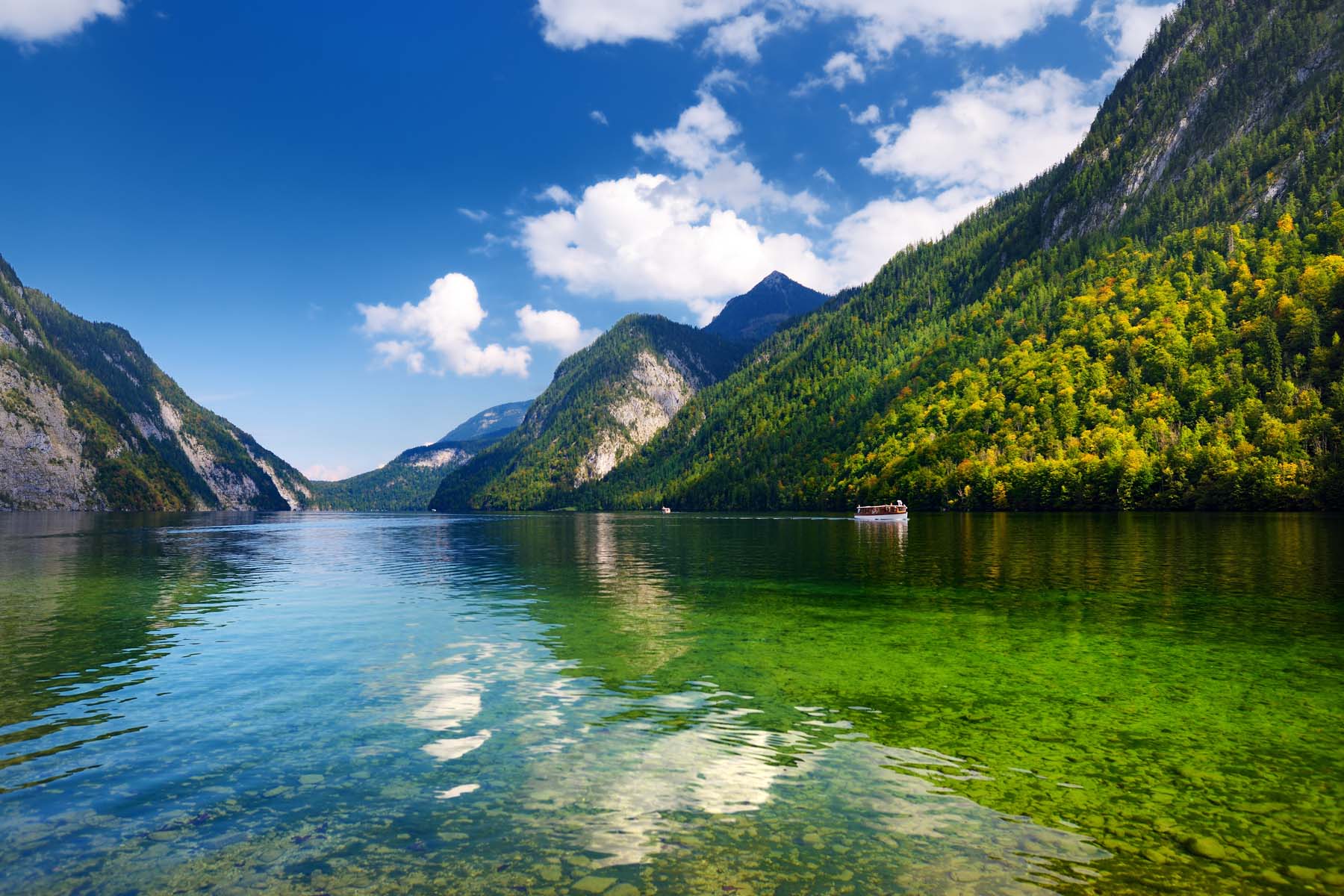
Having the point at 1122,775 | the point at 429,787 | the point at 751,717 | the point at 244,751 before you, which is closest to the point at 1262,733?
the point at 1122,775

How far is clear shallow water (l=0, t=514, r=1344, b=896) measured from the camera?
11.0 meters

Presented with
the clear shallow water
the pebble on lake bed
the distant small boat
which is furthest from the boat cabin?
the pebble on lake bed

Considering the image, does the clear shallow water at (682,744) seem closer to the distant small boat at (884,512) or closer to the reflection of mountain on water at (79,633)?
the reflection of mountain on water at (79,633)

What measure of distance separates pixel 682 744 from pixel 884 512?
16474 cm

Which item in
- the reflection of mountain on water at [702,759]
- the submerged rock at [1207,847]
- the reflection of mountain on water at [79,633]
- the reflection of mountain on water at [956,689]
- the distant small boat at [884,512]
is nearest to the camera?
the submerged rock at [1207,847]

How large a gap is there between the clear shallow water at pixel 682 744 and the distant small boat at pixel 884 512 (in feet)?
385

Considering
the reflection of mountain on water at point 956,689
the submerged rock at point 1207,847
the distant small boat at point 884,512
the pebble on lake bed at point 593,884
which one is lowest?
the distant small boat at point 884,512

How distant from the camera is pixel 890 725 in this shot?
59.8 feet

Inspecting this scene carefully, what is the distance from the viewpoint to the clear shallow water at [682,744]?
435 inches

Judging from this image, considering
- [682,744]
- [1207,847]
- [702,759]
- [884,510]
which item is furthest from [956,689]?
[884,510]

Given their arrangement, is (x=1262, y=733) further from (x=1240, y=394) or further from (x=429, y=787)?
(x=1240, y=394)

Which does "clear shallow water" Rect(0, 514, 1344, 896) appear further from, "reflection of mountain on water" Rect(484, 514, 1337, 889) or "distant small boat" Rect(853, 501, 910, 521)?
"distant small boat" Rect(853, 501, 910, 521)

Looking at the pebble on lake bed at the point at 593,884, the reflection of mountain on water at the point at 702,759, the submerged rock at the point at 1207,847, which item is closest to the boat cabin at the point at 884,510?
the reflection of mountain on water at the point at 702,759

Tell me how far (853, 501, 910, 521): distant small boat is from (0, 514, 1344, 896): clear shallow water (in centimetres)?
11738
